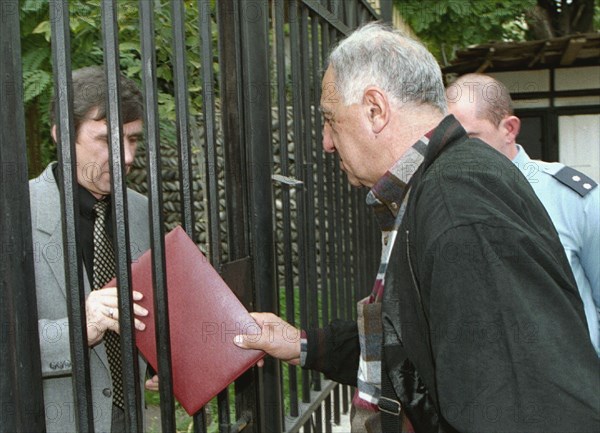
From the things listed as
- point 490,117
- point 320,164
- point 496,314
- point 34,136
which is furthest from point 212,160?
point 490,117

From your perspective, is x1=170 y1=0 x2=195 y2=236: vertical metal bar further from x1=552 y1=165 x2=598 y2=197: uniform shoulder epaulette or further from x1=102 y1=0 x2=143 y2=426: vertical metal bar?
x1=552 y1=165 x2=598 y2=197: uniform shoulder epaulette

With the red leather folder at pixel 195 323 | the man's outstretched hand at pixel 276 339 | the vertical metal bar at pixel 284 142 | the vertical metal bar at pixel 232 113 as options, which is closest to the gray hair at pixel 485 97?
the vertical metal bar at pixel 284 142

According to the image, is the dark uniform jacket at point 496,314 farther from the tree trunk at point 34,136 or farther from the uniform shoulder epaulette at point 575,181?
the tree trunk at point 34,136

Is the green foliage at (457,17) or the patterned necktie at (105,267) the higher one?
the green foliage at (457,17)

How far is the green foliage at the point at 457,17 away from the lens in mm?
7879

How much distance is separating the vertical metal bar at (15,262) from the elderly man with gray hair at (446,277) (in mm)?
755

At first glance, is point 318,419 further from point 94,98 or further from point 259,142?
point 94,98

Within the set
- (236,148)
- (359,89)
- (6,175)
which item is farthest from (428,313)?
(236,148)

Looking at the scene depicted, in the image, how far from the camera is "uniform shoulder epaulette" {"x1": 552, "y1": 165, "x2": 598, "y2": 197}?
310 cm

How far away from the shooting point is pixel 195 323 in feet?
6.70

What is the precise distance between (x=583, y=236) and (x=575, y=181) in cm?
25

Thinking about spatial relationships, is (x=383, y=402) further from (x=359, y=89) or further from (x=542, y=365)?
(x=359, y=89)

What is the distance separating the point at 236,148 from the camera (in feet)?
8.35

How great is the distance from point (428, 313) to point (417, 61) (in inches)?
27.3
